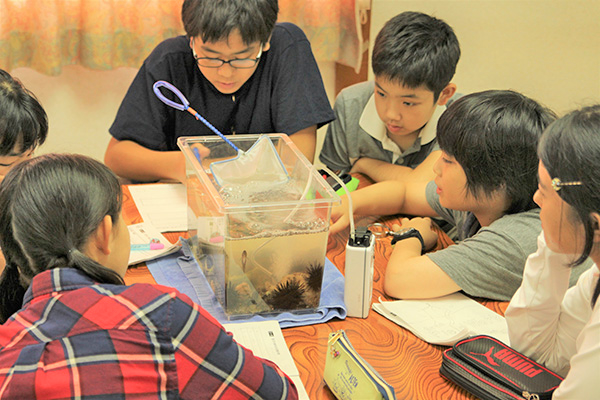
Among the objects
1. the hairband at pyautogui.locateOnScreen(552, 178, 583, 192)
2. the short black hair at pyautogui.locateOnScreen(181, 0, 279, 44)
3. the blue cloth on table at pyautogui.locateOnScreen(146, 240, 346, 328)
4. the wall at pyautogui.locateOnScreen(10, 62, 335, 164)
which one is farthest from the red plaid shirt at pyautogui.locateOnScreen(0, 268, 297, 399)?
the wall at pyautogui.locateOnScreen(10, 62, 335, 164)

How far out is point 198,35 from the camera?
5.71 ft

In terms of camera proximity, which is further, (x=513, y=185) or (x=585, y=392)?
(x=513, y=185)

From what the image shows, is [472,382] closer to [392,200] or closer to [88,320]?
[88,320]

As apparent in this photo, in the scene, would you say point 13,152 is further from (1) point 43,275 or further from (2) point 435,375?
(2) point 435,375

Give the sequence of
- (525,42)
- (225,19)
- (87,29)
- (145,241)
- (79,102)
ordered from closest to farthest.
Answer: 1. (145,241)
2. (225,19)
3. (87,29)
4. (79,102)
5. (525,42)

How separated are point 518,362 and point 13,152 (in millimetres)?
1139

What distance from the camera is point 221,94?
2021 mm

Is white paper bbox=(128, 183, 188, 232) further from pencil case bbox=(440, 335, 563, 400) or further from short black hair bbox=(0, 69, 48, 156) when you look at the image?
pencil case bbox=(440, 335, 563, 400)

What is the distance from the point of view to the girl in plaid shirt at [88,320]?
0.84 meters

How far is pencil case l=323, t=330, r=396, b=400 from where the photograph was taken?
97 centimetres

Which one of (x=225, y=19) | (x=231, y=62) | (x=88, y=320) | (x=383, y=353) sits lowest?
(x=383, y=353)

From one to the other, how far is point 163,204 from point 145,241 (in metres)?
0.23

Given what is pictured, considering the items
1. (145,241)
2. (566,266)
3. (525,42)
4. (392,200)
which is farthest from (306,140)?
(525,42)

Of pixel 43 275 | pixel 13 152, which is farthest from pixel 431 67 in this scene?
pixel 43 275
